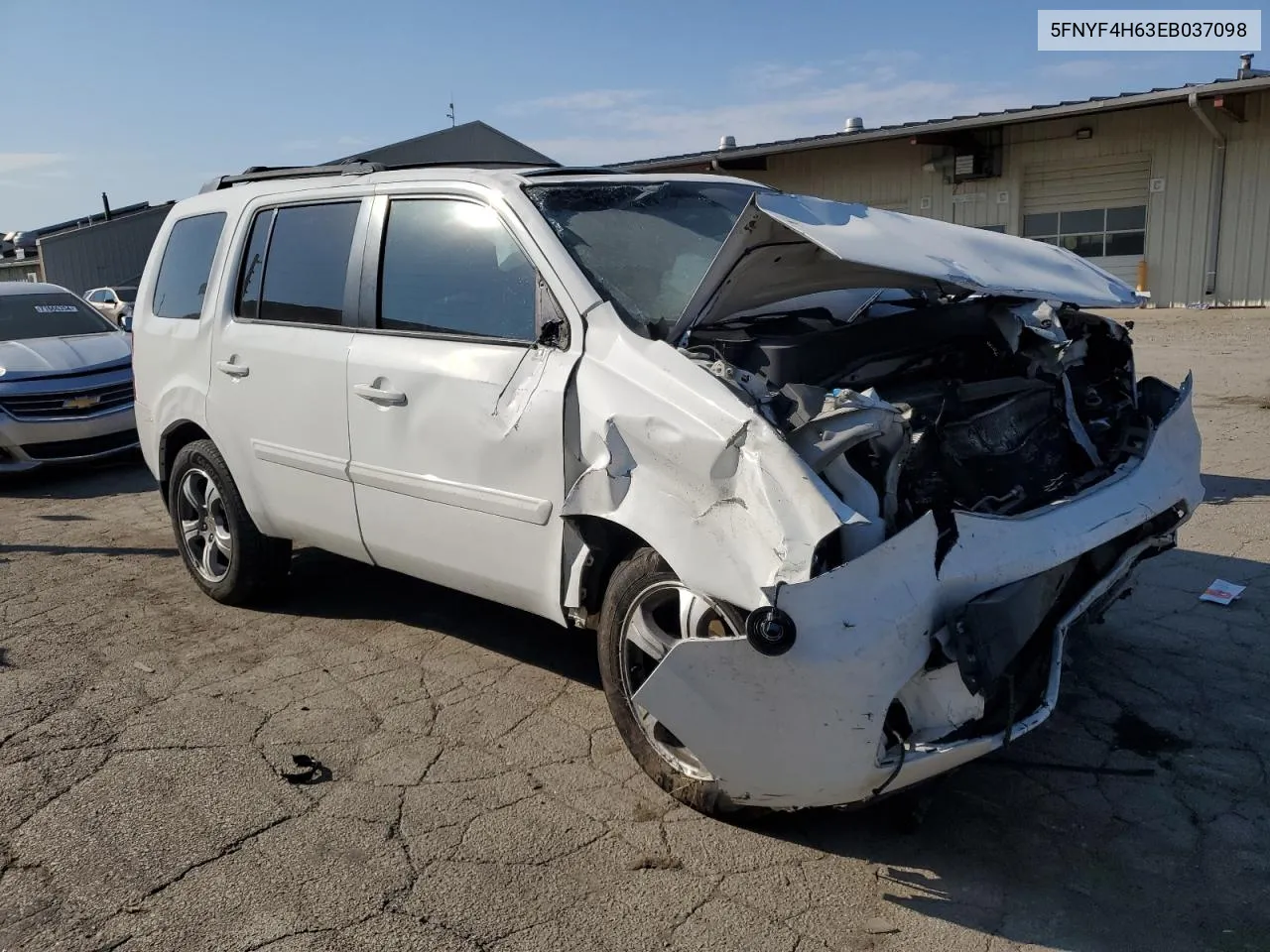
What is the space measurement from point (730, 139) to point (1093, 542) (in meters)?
18.9

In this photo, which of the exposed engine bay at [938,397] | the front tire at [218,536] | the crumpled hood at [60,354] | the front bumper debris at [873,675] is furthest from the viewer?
the crumpled hood at [60,354]

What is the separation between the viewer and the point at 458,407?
363 cm

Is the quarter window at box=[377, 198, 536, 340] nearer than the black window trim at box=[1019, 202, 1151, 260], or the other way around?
the quarter window at box=[377, 198, 536, 340]

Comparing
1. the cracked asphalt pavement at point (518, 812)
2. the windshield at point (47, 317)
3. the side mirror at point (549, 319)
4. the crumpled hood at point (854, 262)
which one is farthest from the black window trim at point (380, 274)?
the windshield at point (47, 317)

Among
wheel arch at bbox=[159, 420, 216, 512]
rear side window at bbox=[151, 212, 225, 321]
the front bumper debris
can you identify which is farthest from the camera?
wheel arch at bbox=[159, 420, 216, 512]

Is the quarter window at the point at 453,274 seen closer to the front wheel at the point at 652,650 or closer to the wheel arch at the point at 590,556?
the wheel arch at the point at 590,556

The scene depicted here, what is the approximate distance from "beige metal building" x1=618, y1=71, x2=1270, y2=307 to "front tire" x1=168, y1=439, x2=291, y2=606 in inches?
557

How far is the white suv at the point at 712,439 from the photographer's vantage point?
263 cm

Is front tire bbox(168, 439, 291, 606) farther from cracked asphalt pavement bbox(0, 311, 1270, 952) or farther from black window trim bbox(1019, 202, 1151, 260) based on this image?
black window trim bbox(1019, 202, 1151, 260)

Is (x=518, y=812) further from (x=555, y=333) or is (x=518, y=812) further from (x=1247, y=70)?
(x=1247, y=70)

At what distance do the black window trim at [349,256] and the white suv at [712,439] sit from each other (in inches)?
0.7

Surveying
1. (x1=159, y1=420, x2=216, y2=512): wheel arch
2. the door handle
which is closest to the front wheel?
the door handle

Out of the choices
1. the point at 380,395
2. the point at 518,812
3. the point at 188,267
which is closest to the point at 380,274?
the point at 380,395

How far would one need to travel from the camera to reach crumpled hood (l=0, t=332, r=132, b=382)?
28.0ft
